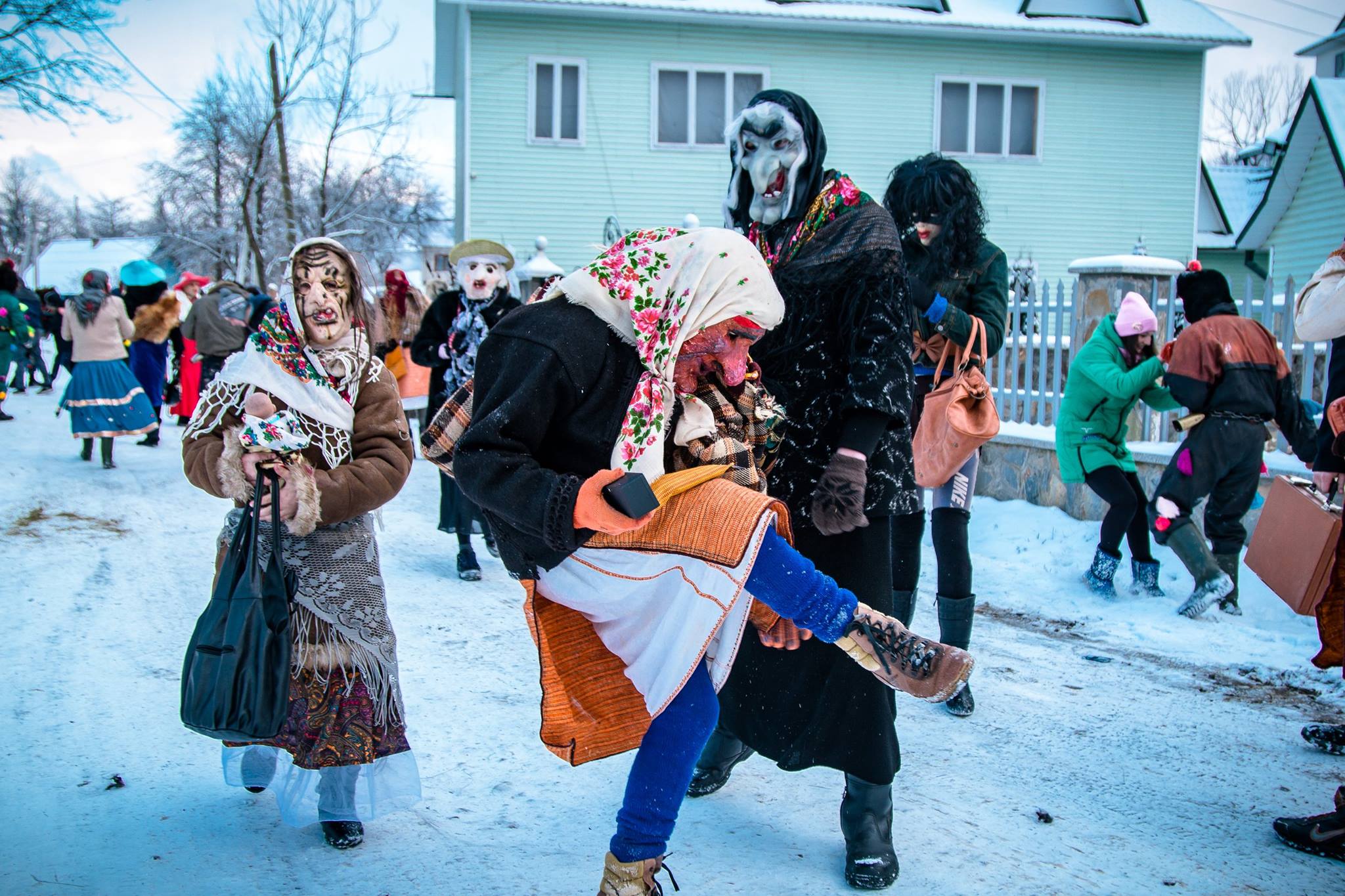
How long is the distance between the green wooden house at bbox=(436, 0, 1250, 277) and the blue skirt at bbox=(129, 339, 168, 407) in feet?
20.9

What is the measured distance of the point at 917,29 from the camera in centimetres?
1712

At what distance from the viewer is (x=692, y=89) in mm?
17219

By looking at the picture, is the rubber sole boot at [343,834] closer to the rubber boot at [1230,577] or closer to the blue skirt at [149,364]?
the rubber boot at [1230,577]

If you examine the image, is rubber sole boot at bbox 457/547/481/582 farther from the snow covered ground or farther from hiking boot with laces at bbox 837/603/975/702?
hiking boot with laces at bbox 837/603/975/702

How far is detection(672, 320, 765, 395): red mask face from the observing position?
7.52ft

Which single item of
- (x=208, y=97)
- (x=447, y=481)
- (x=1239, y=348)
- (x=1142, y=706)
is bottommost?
(x=1142, y=706)

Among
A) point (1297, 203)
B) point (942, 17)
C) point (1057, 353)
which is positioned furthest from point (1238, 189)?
point (1057, 353)

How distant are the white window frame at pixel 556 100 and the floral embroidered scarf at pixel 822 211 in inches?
593

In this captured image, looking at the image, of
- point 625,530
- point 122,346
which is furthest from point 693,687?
point 122,346

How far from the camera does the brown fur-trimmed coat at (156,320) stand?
443 inches

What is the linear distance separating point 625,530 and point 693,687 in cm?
46

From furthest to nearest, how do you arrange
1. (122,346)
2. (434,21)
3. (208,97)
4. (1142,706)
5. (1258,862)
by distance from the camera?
(434,21), (208,97), (122,346), (1142,706), (1258,862)

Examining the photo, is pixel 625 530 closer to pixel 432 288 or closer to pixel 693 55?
pixel 432 288

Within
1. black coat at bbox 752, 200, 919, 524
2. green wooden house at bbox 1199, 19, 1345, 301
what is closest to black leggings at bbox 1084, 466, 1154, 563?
black coat at bbox 752, 200, 919, 524
